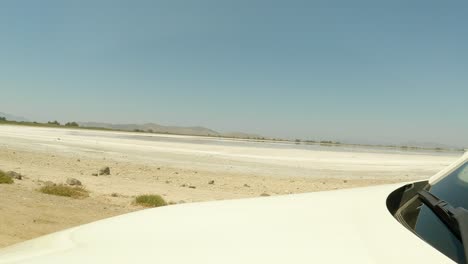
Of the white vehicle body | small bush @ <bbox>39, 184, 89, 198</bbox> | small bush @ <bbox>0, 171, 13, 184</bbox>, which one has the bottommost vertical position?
small bush @ <bbox>39, 184, 89, 198</bbox>

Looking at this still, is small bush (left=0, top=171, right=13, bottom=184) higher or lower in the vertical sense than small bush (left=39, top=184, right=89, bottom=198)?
higher

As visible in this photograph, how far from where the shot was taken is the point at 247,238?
192 centimetres

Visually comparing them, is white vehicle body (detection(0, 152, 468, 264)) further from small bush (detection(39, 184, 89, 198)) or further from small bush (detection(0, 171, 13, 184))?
small bush (detection(0, 171, 13, 184))

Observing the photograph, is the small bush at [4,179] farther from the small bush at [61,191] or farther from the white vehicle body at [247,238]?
the white vehicle body at [247,238]

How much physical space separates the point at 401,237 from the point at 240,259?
2.57 feet

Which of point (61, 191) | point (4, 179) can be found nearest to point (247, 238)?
point (61, 191)

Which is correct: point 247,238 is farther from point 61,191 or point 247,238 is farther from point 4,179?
point 4,179

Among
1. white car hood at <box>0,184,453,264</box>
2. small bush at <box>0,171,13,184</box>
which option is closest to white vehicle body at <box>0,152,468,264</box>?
white car hood at <box>0,184,453,264</box>

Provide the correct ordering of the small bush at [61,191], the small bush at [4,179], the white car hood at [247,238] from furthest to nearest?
the small bush at [4,179]
the small bush at [61,191]
the white car hood at [247,238]

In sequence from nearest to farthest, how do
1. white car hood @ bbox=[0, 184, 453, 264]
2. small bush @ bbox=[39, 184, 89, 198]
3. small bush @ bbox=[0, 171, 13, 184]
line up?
white car hood @ bbox=[0, 184, 453, 264]
small bush @ bbox=[39, 184, 89, 198]
small bush @ bbox=[0, 171, 13, 184]

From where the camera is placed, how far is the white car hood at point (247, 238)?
168 centimetres

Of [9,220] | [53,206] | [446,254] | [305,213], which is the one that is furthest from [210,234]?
[53,206]

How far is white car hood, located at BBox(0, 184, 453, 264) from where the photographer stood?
168cm

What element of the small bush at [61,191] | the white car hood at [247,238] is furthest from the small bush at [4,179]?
the white car hood at [247,238]
